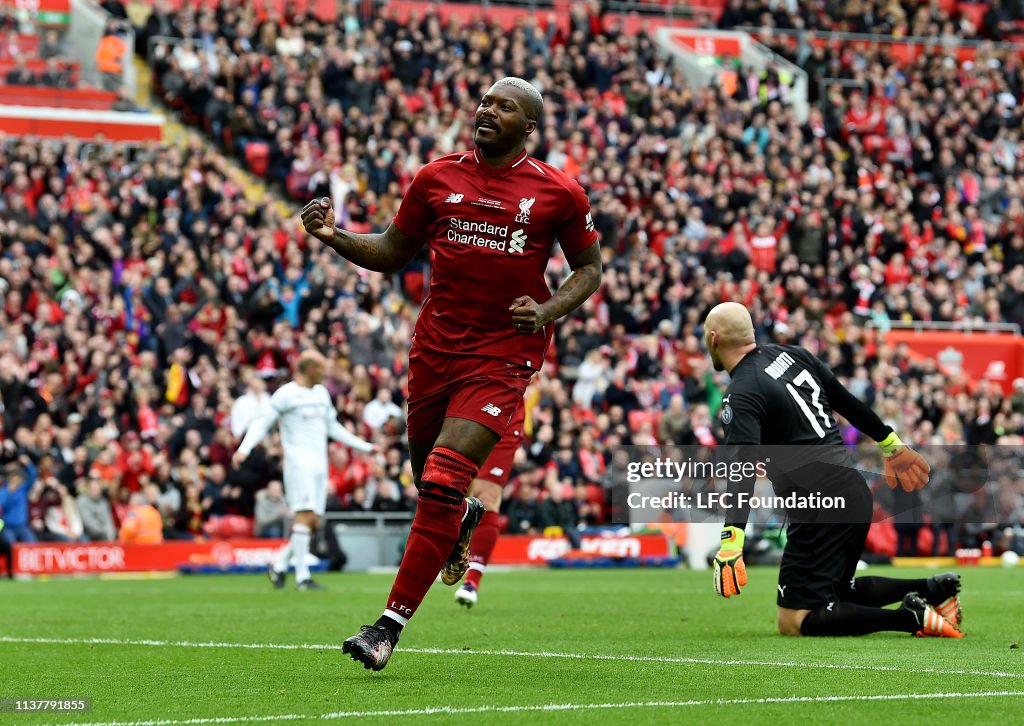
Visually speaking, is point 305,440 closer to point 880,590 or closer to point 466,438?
point 880,590

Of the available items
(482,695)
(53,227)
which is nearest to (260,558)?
(53,227)

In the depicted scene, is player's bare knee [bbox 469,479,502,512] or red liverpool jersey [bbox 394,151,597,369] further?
player's bare knee [bbox 469,479,502,512]

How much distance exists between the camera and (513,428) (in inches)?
499

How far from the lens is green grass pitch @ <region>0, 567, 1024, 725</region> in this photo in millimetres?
6691

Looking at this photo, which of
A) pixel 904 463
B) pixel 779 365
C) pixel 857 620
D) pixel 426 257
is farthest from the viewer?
pixel 426 257

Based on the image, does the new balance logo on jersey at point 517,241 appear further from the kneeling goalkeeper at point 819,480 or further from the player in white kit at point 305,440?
the player in white kit at point 305,440

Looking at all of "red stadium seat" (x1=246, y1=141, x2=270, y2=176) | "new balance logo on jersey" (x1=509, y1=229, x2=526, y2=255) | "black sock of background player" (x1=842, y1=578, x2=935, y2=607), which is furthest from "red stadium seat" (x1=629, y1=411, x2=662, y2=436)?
"new balance logo on jersey" (x1=509, y1=229, x2=526, y2=255)

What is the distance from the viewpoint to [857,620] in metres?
10.1

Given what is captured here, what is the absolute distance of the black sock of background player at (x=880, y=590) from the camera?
1040cm

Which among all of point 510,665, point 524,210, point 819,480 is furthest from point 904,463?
point 524,210

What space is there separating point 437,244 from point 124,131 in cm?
2316

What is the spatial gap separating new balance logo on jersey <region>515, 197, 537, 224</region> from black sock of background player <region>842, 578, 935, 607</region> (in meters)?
3.39

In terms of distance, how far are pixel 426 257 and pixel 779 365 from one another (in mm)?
18717

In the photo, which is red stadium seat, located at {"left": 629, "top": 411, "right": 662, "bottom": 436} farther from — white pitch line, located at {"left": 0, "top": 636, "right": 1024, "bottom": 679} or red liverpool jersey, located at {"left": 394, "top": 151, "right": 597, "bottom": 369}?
red liverpool jersey, located at {"left": 394, "top": 151, "right": 597, "bottom": 369}
